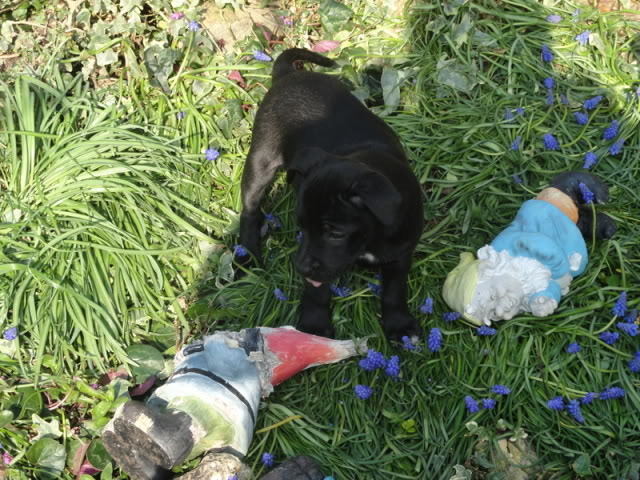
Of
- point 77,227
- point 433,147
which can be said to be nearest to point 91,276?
point 77,227

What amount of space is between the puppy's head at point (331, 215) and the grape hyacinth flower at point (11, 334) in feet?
4.84

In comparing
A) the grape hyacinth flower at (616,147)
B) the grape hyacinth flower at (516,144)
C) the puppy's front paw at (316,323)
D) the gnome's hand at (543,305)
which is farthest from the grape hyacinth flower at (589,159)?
the puppy's front paw at (316,323)

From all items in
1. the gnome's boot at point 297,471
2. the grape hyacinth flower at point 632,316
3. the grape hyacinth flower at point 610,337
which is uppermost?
the grape hyacinth flower at point 632,316

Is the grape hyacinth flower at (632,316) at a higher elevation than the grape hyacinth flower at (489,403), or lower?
higher

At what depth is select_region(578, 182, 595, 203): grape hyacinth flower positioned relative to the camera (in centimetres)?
388

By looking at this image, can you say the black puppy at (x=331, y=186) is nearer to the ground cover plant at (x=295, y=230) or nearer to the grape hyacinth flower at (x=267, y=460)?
the ground cover plant at (x=295, y=230)

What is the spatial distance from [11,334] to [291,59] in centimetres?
219

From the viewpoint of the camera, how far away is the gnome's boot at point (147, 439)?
2.90 metres

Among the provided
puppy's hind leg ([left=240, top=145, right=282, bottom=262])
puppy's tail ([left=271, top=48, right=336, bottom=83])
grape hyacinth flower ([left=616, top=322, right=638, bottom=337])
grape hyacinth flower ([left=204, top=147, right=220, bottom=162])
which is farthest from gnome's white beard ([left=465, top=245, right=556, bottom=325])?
grape hyacinth flower ([left=204, top=147, right=220, bottom=162])

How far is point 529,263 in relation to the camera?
3.57 m

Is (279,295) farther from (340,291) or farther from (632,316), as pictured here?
(632,316)

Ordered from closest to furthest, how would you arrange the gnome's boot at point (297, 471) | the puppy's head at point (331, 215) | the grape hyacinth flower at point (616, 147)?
the gnome's boot at point (297, 471) < the puppy's head at point (331, 215) < the grape hyacinth flower at point (616, 147)

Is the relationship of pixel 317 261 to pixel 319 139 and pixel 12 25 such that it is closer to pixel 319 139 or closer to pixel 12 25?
pixel 319 139

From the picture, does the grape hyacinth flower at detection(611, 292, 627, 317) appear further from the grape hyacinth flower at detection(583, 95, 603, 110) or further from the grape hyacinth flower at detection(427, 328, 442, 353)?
the grape hyacinth flower at detection(583, 95, 603, 110)
